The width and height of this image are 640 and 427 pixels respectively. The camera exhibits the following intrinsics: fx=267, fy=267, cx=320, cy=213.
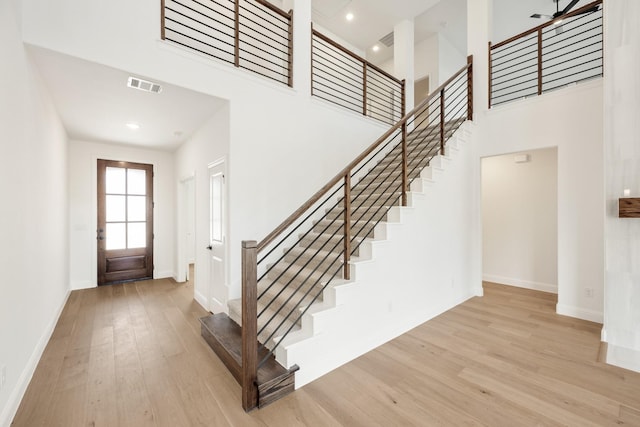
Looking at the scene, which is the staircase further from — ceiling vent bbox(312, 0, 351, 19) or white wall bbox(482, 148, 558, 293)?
ceiling vent bbox(312, 0, 351, 19)

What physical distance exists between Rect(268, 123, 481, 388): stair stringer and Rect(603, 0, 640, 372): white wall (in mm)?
1553

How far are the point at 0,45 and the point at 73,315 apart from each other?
343 cm

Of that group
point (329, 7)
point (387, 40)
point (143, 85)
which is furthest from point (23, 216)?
point (387, 40)

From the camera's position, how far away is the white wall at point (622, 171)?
257 cm

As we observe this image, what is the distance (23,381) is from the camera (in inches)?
83.7

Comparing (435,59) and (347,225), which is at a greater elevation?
(435,59)

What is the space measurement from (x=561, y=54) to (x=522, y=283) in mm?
4347

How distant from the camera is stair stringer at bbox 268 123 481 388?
2.37m

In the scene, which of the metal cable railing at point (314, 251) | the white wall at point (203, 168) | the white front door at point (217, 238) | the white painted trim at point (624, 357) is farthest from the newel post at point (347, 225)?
the white painted trim at point (624, 357)

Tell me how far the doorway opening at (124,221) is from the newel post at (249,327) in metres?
4.76

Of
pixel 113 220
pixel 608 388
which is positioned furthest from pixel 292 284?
pixel 113 220

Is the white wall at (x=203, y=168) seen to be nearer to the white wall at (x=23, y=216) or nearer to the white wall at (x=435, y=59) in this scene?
the white wall at (x=23, y=216)

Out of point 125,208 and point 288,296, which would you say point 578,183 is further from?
point 125,208

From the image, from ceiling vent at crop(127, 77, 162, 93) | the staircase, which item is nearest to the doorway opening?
ceiling vent at crop(127, 77, 162, 93)
